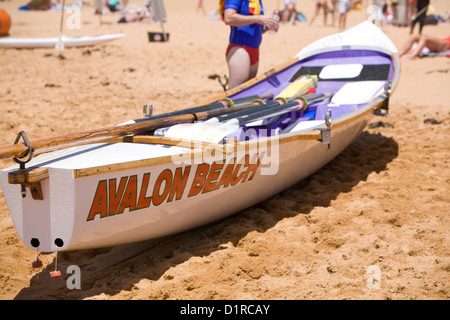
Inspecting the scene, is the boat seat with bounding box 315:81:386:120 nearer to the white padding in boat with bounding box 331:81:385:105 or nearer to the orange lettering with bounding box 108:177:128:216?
the white padding in boat with bounding box 331:81:385:105

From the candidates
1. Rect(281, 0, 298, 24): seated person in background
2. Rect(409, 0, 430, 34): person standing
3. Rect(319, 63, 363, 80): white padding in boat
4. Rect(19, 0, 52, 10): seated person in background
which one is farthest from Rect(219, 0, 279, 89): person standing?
Rect(19, 0, 52, 10): seated person in background

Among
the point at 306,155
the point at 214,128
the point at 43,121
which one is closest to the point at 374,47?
the point at 306,155

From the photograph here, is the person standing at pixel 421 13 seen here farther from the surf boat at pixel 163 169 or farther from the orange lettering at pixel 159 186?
the orange lettering at pixel 159 186

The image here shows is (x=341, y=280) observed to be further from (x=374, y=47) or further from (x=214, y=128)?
(x=374, y=47)

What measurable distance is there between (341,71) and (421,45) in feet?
16.5

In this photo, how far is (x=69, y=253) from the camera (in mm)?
3385

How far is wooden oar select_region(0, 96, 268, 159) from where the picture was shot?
102 inches

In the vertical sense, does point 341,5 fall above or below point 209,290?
above

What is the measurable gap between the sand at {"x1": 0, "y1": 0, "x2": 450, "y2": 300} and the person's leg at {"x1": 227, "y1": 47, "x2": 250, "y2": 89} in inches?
51.8

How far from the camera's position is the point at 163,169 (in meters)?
2.90

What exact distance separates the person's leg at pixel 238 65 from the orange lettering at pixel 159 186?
7.46ft

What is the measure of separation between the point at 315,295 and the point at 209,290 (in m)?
0.62

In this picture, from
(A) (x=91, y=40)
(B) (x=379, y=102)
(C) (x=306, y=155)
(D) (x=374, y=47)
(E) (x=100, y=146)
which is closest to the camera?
(E) (x=100, y=146)

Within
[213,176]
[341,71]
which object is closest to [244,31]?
[341,71]
